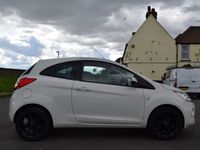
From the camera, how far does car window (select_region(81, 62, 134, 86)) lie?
8.08m

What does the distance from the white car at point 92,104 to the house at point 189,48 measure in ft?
115

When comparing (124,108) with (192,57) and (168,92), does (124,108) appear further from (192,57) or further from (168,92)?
(192,57)

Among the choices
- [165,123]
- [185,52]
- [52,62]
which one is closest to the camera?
[165,123]

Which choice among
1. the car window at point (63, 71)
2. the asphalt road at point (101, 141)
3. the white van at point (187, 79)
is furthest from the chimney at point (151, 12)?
the car window at point (63, 71)

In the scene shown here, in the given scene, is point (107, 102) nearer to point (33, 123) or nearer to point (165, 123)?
point (165, 123)

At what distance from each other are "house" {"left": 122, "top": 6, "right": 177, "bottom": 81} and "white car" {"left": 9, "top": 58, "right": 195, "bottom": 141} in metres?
36.0

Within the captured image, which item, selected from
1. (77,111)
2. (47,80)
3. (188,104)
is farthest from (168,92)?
(47,80)

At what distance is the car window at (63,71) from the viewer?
26.6 feet

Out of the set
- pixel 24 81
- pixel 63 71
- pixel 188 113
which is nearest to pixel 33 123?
pixel 24 81

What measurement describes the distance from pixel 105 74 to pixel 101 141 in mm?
1353

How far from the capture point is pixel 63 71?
8.17m

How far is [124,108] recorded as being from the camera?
314 inches

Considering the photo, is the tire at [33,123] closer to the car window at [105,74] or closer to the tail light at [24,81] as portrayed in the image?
the tail light at [24,81]

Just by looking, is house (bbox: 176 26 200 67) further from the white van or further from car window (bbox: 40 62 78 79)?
car window (bbox: 40 62 78 79)
